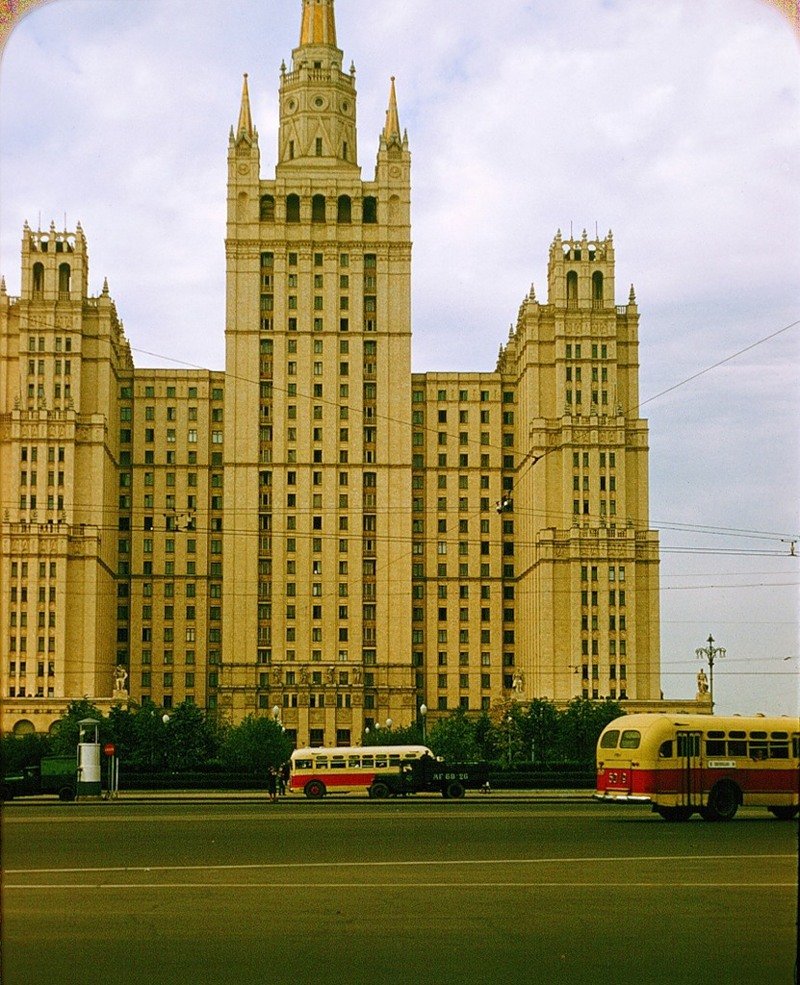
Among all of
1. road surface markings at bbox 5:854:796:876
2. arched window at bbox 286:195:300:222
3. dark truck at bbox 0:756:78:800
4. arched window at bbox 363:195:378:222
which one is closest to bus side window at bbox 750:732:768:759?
road surface markings at bbox 5:854:796:876

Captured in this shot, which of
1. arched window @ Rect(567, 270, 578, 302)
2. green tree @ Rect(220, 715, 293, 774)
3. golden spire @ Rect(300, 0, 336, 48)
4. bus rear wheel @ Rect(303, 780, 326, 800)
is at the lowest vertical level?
green tree @ Rect(220, 715, 293, 774)

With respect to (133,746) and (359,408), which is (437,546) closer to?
(359,408)

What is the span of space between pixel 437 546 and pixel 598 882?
108 meters

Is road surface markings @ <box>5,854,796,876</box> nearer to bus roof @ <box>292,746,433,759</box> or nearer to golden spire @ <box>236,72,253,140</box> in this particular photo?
bus roof @ <box>292,746,433,759</box>

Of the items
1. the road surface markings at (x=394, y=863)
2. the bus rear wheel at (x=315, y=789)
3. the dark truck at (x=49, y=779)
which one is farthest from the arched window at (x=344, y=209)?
the road surface markings at (x=394, y=863)

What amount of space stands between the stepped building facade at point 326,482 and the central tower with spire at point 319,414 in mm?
199

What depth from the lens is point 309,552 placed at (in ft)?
408

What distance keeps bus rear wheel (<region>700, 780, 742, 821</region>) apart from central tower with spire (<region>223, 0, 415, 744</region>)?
287 ft

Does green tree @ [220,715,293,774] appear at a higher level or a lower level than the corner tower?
lower

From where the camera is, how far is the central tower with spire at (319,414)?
405ft

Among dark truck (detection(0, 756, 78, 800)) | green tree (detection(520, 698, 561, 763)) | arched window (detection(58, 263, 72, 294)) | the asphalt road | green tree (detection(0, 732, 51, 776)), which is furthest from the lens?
arched window (detection(58, 263, 72, 294))

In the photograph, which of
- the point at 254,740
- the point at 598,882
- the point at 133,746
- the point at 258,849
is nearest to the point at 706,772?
the point at 258,849

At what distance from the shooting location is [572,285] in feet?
404

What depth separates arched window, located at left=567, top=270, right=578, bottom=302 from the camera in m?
122
